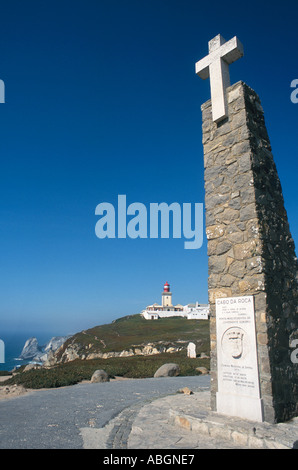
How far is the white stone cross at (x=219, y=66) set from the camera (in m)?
7.57

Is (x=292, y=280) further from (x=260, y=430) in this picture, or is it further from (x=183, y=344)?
(x=183, y=344)

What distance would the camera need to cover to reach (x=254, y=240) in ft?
21.0

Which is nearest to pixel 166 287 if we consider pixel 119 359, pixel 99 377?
pixel 119 359

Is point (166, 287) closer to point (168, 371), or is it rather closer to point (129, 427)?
point (168, 371)

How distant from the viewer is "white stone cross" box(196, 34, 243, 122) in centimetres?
757

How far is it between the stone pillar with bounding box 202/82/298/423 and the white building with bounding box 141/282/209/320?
269 ft

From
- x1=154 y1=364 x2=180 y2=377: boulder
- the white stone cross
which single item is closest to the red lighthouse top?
x1=154 y1=364 x2=180 y2=377: boulder

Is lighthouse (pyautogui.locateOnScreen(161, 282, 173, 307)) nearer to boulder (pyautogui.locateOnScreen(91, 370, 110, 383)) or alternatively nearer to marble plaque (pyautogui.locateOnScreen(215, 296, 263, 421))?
boulder (pyautogui.locateOnScreen(91, 370, 110, 383))

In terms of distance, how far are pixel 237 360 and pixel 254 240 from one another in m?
2.46

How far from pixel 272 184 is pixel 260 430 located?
5081 mm

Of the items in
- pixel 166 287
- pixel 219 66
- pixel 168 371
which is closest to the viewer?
pixel 219 66

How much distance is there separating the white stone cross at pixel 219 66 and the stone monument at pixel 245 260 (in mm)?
26

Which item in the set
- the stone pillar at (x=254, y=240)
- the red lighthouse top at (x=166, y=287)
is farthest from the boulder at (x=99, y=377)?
the red lighthouse top at (x=166, y=287)

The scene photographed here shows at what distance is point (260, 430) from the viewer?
16.9 ft
